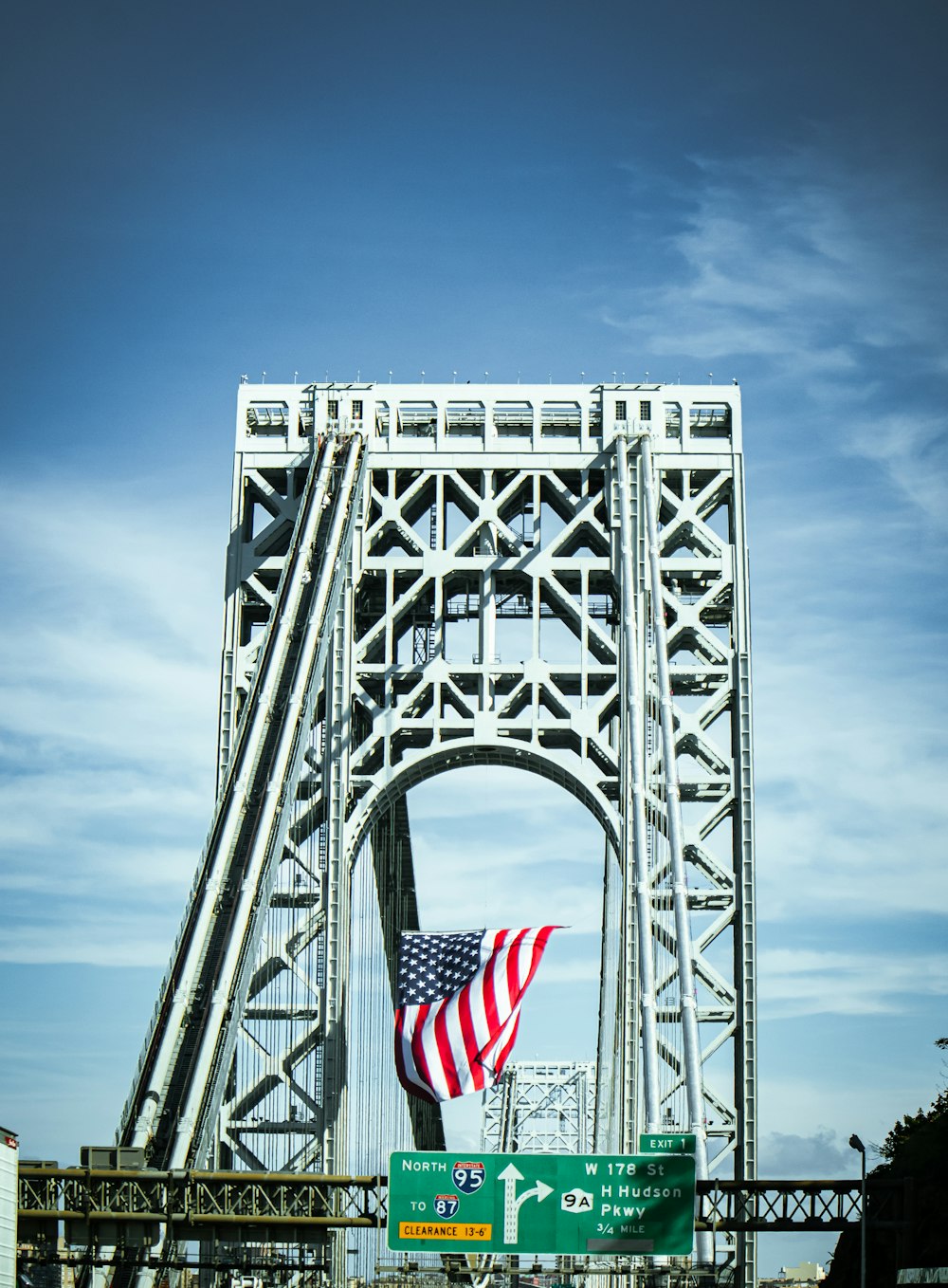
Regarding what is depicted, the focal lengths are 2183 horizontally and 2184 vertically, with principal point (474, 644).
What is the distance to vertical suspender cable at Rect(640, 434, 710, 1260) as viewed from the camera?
47.1 m

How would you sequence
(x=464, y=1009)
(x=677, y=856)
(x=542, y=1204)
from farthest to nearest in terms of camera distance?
(x=464, y=1009) < (x=677, y=856) < (x=542, y=1204)

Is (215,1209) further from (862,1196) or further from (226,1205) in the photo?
(862,1196)

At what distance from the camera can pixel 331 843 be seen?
178ft

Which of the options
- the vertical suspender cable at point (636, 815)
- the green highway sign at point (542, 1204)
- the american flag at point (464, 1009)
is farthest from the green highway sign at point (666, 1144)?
the american flag at point (464, 1009)

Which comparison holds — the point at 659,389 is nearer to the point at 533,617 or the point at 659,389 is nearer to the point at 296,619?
the point at 533,617

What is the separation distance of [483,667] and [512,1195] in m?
15.1

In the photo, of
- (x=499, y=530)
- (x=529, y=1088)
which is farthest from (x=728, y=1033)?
(x=529, y=1088)

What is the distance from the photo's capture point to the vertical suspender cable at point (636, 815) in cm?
4731

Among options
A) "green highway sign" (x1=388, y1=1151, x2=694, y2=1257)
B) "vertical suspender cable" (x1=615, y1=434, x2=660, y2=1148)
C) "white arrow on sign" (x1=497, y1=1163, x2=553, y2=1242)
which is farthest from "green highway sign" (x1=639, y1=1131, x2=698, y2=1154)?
"white arrow on sign" (x1=497, y1=1163, x2=553, y2=1242)

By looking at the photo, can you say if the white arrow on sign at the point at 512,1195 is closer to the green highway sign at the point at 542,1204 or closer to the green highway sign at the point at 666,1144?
the green highway sign at the point at 542,1204

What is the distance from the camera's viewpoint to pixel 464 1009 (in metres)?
50.6

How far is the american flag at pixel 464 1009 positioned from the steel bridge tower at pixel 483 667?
283cm

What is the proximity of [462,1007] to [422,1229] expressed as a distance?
6295mm

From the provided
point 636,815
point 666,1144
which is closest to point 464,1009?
point 636,815
